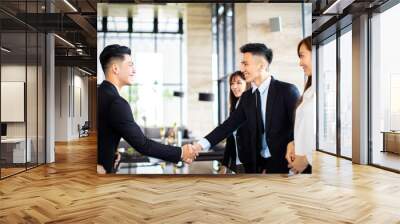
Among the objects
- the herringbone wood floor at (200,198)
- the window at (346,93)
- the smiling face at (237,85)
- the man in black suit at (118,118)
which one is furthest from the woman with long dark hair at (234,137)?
the window at (346,93)

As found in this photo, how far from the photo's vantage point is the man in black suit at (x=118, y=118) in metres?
6.00

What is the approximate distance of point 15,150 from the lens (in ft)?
23.0

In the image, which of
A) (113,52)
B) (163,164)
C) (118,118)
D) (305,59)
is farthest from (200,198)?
(305,59)

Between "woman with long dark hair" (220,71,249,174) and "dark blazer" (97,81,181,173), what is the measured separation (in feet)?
2.40

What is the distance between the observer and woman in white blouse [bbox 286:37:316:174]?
6.13 metres

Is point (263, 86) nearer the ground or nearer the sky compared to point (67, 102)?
nearer the sky

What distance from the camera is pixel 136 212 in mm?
4301

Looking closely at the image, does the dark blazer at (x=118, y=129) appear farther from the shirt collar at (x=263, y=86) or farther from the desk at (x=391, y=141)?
the desk at (x=391, y=141)

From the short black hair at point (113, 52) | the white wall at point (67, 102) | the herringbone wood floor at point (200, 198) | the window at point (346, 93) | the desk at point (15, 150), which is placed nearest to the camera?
the herringbone wood floor at point (200, 198)

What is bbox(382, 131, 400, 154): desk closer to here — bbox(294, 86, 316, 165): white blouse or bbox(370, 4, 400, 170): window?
bbox(370, 4, 400, 170): window

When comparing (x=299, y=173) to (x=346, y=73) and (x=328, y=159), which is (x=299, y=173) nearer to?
(x=328, y=159)

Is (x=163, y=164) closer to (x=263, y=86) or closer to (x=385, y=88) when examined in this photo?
(x=263, y=86)

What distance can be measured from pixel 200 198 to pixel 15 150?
3.76m

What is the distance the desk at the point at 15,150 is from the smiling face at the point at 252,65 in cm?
391
